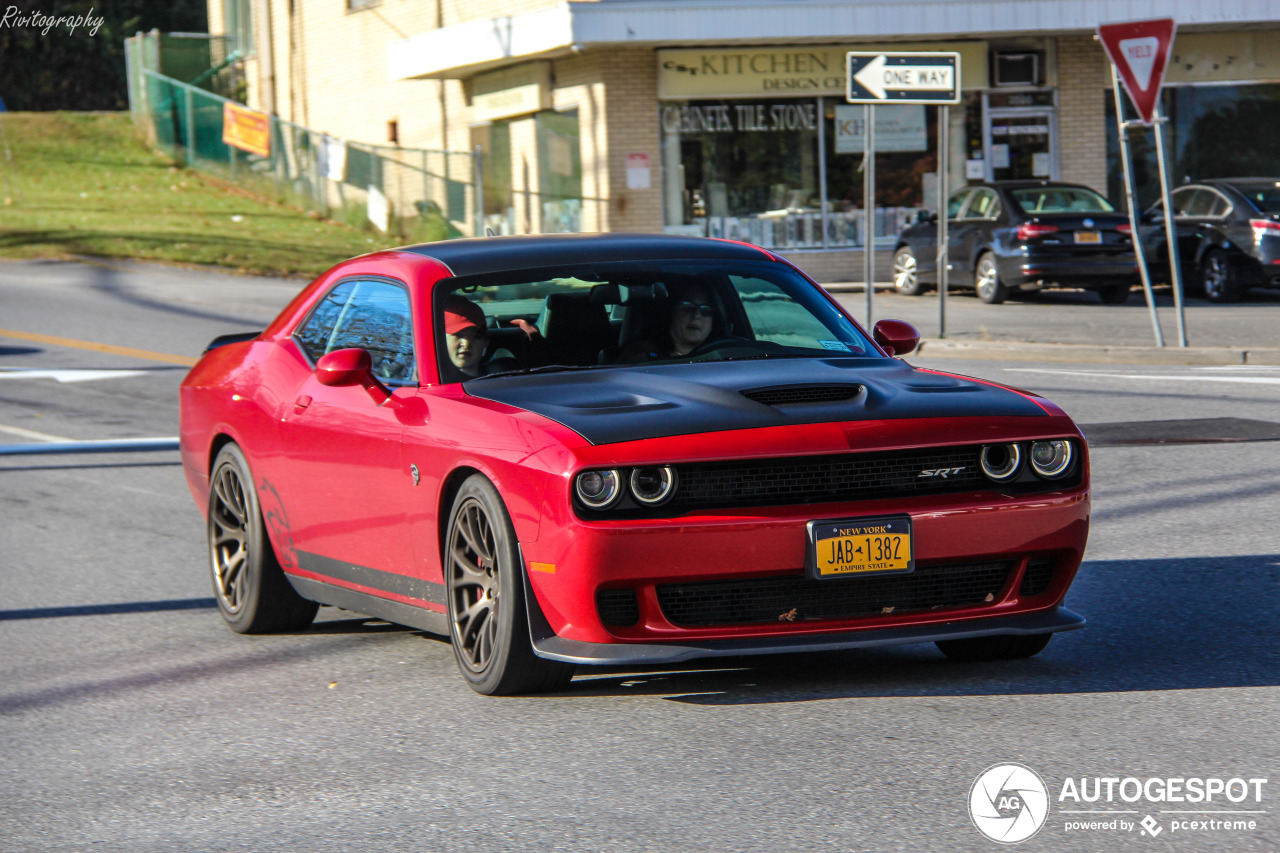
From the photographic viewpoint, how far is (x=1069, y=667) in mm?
5617

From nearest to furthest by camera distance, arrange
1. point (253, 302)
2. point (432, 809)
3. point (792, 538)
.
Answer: point (432, 809) < point (792, 538) < point (253, 302)


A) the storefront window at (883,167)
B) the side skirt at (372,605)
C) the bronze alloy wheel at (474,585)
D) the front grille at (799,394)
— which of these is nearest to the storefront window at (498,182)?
the storefront window at (883,167)

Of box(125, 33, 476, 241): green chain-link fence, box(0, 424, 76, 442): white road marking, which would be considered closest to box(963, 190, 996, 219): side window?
box(125, 33, 476, 241): green chain-link fence

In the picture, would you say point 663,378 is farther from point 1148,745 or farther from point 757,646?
point 1148,745

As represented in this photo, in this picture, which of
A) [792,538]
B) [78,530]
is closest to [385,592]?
[792,538]

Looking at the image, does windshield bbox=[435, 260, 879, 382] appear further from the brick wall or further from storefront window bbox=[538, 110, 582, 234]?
the brick wall

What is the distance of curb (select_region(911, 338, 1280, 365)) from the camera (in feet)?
51.8

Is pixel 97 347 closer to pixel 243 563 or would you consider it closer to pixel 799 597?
pixel 243 563

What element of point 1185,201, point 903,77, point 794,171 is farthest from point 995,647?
point 794,171

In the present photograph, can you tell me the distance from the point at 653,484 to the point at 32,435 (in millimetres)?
9109

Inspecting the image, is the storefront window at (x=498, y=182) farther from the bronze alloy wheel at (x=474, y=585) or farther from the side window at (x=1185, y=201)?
the bronze alloy wheel at (x=474, y=585)

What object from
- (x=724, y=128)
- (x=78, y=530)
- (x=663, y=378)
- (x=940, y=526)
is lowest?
(x=78, y=530)

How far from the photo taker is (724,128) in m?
29.2

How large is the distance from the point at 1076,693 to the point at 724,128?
80.8ft
